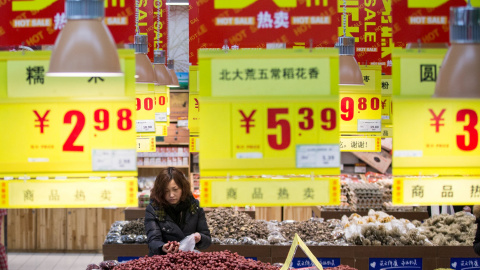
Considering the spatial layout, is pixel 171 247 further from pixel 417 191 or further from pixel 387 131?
pixel 387 131

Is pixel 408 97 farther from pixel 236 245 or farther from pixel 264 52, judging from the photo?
pixel 236 245

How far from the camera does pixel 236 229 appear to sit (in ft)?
24.2

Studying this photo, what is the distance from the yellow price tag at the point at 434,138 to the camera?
3.84 meters

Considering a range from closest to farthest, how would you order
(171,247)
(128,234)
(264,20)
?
(264,20) < (171,247) < (128,234)

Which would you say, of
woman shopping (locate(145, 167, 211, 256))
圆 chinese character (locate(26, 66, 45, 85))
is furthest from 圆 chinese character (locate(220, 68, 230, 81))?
woman shopping (locate(145, 167, 211, 256))

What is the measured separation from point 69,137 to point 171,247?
182 cm

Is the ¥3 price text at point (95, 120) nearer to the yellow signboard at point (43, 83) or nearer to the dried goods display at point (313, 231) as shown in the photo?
the yellow signboard at point (43, 83)

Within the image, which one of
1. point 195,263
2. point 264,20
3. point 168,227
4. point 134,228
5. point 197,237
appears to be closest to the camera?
point 264,20

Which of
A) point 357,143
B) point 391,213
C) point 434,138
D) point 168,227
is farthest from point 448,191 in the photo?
point 391,213

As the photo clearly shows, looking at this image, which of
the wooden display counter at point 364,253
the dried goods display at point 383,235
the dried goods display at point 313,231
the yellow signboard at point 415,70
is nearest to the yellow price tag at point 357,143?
the dried goods display at point 383,235

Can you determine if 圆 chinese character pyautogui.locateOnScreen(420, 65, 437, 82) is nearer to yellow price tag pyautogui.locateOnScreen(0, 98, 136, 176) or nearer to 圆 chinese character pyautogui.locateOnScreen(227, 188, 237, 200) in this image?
圆 chinese character pyautogui.locateOnScreen(227, 188, 237, 200)

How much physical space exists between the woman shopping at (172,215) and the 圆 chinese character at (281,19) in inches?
91.3

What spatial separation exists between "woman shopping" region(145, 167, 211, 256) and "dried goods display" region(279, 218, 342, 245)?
1.71 metres

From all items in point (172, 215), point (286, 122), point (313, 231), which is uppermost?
point (286, 122)
